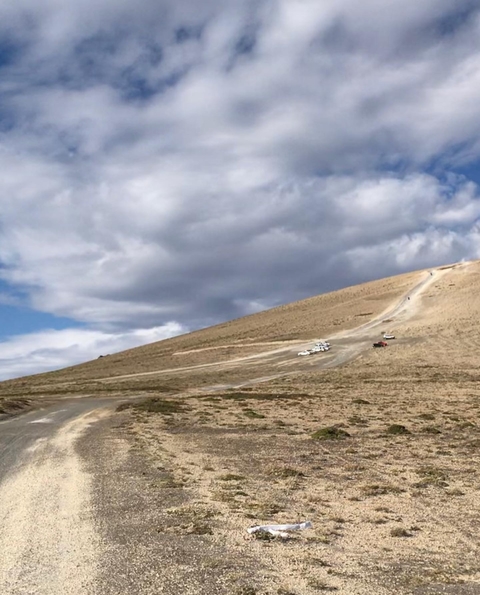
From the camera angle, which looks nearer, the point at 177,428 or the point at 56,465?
the point at 56,465

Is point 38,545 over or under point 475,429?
→ over

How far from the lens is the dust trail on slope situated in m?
7.68

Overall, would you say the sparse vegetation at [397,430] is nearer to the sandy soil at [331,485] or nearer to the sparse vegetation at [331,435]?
the sandy soil at [331,485]

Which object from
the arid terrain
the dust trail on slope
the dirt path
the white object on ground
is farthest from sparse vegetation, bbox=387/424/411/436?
the dirt path

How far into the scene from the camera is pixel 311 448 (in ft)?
67.3

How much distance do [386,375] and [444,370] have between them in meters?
Answer: 6.38

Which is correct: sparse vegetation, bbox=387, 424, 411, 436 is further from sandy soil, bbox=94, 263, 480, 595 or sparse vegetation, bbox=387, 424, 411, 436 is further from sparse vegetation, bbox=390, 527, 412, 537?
sparse vegetation, bbox=390, 527, 412, 537

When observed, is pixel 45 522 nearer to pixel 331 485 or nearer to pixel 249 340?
pixel 331 485

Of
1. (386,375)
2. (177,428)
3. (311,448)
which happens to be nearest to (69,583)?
(311,448)

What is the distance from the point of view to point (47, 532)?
10.1 m

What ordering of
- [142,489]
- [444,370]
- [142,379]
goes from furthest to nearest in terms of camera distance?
[142,379], [444,370], [142,489]

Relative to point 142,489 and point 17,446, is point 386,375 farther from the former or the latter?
point 142,489

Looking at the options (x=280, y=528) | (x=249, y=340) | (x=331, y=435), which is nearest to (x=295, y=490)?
(x=280, y=528)

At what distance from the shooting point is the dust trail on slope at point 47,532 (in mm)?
7676
